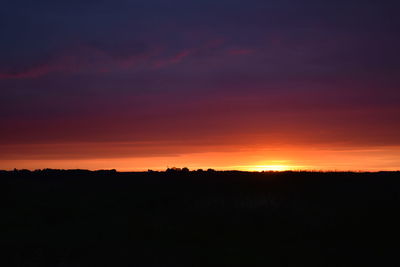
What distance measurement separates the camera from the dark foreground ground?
1306cm

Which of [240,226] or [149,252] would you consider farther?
[240,226]

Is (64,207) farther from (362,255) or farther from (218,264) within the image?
(362,255)

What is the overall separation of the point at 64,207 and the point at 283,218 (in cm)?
1210

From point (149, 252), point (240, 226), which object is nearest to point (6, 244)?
point (149, 252)

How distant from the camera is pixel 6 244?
14.8 meters

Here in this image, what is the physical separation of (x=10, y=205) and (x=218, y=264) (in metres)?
17.0

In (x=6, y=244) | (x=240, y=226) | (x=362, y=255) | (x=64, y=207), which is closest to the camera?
(x=362, y=255)

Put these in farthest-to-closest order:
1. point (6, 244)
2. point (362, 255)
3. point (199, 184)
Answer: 1. point (199, 184)
2. point (6, 244)
3. point (362, 255)

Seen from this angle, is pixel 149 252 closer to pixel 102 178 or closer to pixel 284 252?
pixel 284 252

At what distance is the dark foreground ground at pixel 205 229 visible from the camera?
13062mm

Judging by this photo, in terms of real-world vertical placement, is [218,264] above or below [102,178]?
below

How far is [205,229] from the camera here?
17062 millimetres

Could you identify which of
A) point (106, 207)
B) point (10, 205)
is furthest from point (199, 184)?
point (10, 205)

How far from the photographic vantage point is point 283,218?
18.1 metres
